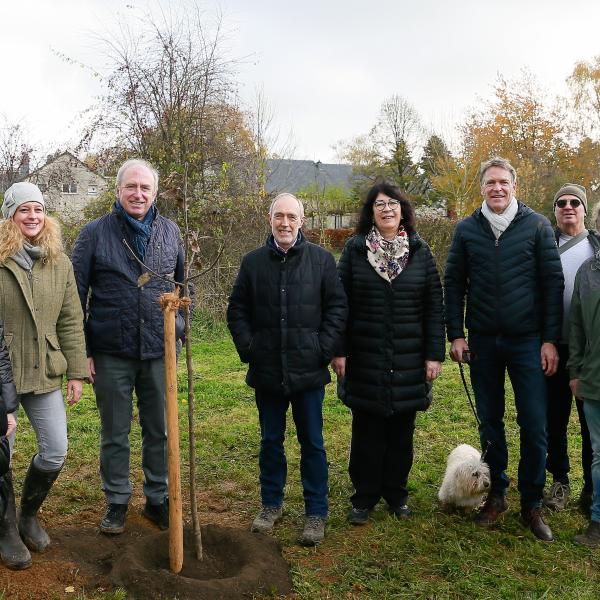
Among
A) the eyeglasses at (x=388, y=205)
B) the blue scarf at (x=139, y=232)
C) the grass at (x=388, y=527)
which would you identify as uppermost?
the eyeglasses at (x=388, y=205)

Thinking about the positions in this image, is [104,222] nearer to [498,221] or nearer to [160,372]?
[160,372]

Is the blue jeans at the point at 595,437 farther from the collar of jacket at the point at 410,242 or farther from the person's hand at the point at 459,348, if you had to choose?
the collar of jacket at the point at 410,242

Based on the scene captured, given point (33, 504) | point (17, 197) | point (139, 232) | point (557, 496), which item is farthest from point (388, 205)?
point (33, 504)

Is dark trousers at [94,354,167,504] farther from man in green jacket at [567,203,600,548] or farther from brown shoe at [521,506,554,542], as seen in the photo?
man in green jacket at [567,203,600,548]

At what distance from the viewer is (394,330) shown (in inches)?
165

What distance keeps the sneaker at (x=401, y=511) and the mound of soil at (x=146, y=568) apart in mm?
1009

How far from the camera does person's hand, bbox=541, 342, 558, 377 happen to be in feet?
13.5

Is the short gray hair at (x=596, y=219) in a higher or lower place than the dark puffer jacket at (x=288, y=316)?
higher

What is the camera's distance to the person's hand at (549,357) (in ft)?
13.5

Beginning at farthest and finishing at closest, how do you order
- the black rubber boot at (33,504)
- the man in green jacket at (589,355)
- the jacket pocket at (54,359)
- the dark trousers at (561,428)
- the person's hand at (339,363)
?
the dark trousers at (561,428) < the person's hand at (339,363) < the man in green jacket at (589,355) < the black rubber boot at (33,504) < the jacket pocket at (54,359)

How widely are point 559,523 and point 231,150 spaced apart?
1021 cm

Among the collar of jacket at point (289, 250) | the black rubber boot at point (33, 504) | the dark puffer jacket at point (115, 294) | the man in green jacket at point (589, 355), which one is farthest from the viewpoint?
the collar of jacket at point (289, 250)

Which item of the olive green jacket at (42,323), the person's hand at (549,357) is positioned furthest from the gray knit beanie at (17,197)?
the person's hand at (549,357)

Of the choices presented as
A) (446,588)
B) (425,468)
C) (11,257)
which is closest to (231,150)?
(425,468)
